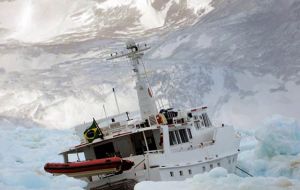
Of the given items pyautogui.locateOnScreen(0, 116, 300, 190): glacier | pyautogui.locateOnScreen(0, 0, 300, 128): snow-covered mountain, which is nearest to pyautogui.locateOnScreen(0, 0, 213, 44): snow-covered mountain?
pyautogui.locateOnScreen(0, 0, 300, 128): snow-covered mountain

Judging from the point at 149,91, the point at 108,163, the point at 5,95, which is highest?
the point at 5,95

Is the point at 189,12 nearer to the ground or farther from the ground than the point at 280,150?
farther from the ground

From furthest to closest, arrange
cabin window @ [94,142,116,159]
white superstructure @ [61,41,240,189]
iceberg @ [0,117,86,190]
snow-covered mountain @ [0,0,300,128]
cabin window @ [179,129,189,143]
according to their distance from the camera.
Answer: snow-covered mountain @ [0,0,300,128] → cabin window @ [179,129,189,143] → cabin window @ [94,142,116,159] → white superstructure @ [61,41,240,189] → iceberg @ [0,117,86,190]

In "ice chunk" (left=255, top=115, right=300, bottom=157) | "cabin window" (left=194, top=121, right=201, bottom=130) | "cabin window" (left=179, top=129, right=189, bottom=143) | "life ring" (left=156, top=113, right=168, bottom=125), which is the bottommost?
"ice chunk" (left=255, top=115, right=300, bottom=157)

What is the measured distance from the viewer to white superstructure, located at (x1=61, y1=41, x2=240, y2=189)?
2064 centimetres

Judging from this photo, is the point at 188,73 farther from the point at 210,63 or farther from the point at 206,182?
the point at 206,182

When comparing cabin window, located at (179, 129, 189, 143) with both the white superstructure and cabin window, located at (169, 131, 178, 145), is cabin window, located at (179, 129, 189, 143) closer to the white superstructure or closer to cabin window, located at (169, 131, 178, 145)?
the white superstructure

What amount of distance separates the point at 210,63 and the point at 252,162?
2728 centimetres

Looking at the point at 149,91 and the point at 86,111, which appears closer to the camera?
the point at 149,91

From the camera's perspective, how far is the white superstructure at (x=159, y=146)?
20641mm

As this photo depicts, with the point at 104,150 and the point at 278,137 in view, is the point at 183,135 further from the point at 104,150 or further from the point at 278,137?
the point at 278,137

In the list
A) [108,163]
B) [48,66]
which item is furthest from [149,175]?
[48,66]

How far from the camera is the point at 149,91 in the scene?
2436 centimetres

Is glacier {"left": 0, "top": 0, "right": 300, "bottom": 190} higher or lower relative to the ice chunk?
higher
